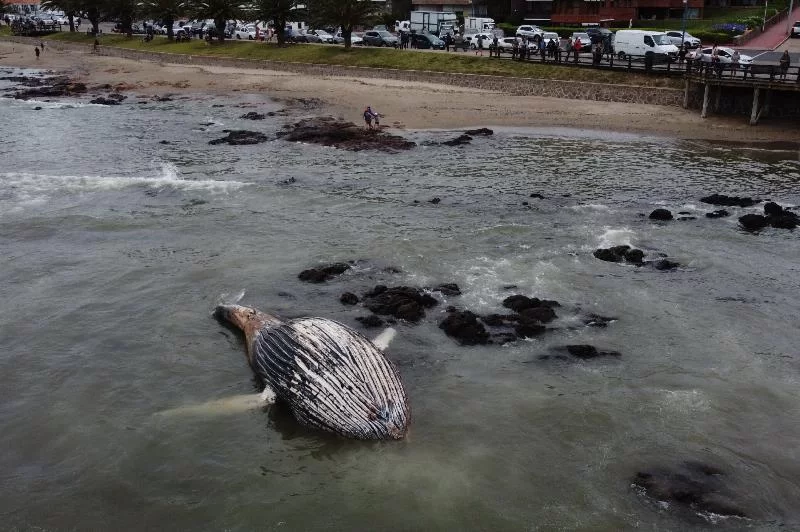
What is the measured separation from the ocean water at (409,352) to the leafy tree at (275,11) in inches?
1683

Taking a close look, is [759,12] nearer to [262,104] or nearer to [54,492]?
[262,104]

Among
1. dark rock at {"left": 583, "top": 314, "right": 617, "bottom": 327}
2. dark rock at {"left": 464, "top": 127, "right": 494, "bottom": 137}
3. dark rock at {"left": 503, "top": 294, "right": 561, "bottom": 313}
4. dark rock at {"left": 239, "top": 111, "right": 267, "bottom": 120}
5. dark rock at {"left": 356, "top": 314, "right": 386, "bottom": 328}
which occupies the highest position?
dark rock at {"left": 239, "top": 111, "right": 267, "bottom": 120}

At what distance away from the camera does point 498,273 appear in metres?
20.9

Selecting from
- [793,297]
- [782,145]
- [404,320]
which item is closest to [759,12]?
[782,145]

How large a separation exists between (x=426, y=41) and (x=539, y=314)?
53912mm

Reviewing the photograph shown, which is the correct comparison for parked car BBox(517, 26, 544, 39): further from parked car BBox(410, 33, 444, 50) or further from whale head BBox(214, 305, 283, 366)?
whale head BBox(214, 305, 283, 366)

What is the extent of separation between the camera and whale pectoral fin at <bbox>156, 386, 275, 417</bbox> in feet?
47.5

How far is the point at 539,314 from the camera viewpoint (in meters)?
17.9

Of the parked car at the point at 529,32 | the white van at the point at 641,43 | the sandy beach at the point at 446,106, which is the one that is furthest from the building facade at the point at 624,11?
the sandy beach at the point at 446,106

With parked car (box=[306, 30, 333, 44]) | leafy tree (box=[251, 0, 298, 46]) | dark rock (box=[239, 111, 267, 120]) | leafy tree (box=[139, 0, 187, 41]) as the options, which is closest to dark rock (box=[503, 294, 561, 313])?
dark rock (box=[239, 111, 267, 120])

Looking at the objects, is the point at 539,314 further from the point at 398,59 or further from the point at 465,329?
the point at 398,59

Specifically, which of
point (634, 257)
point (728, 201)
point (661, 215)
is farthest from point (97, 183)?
point (728, 201)

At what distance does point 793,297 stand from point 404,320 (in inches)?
417

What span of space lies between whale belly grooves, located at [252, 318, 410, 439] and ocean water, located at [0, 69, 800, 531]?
0.36 metres
